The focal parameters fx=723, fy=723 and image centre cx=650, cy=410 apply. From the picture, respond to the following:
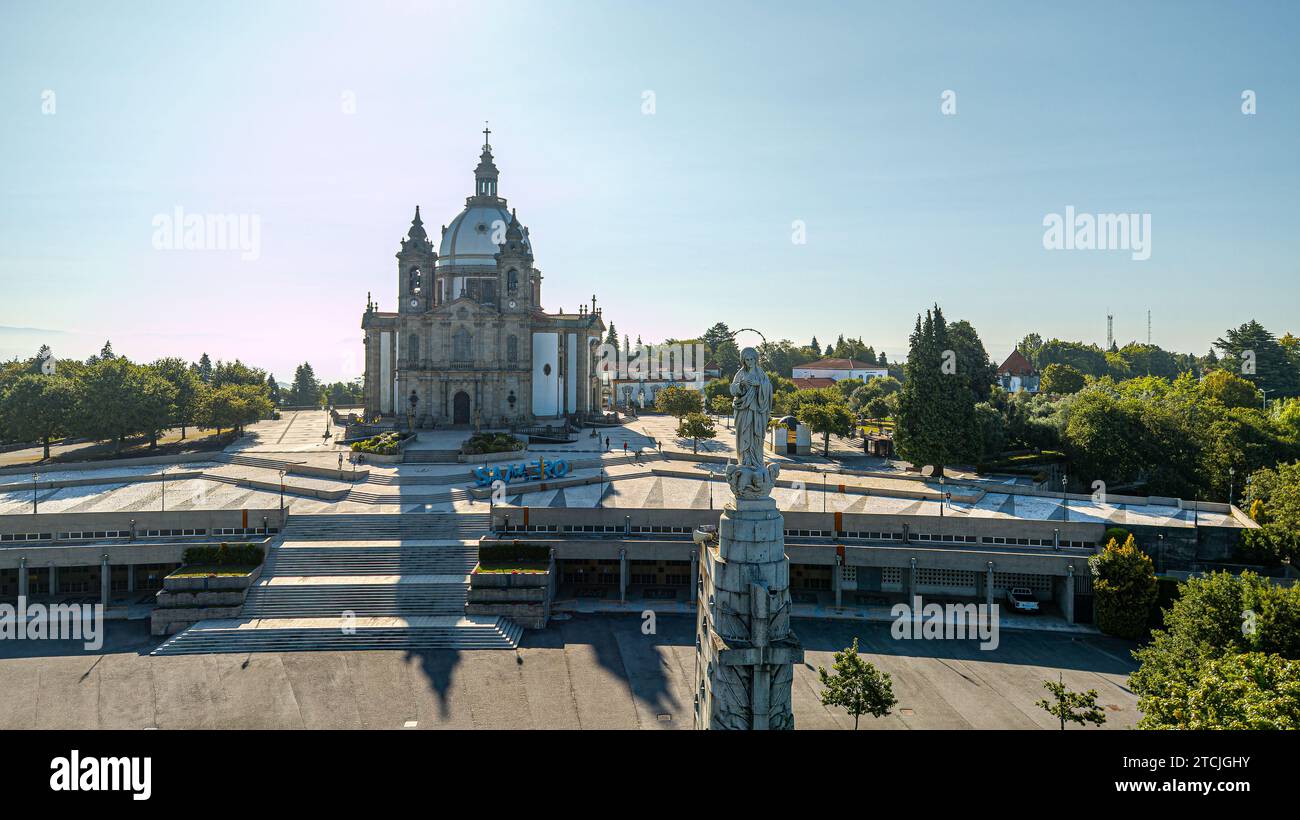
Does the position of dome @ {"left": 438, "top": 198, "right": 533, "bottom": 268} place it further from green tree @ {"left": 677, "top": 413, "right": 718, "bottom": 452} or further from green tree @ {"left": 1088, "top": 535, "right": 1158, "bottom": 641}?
green tree @ {"left": 1088, "top": 535, "right": 1158, "bottom": 641}

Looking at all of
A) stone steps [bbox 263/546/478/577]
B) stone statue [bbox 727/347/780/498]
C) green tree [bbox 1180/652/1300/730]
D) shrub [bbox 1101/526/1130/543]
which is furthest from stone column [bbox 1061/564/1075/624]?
stone steps [bbox 263/546/478/577]

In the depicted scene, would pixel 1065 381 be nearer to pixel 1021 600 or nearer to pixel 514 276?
pixel 514 276

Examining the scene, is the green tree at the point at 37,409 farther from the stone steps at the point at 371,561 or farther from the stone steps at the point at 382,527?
the stone steps at the point at 371,561

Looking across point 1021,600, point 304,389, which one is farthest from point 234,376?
point 1021,600
